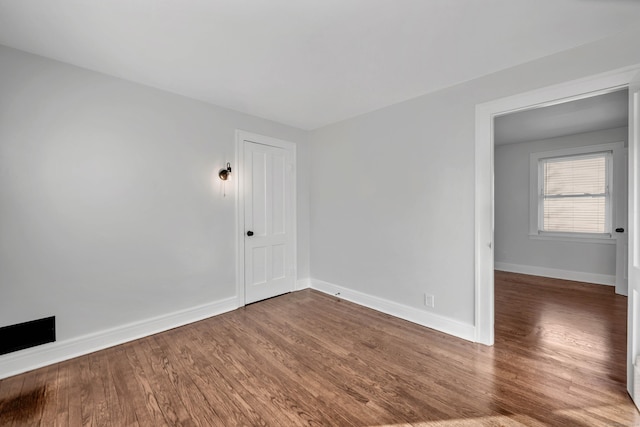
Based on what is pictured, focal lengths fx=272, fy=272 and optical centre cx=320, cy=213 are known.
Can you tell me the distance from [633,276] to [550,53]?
1.74m

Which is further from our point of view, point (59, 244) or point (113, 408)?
point (59, 244)

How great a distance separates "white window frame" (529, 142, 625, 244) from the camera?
165 inches

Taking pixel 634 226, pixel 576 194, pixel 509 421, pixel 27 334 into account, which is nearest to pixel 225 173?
pixel 27 334

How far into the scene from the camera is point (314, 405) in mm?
1753

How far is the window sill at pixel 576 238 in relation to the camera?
14.1 ft

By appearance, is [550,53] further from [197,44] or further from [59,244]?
[59,244]

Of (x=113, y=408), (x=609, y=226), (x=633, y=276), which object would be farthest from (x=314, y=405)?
(x=609, y=226)

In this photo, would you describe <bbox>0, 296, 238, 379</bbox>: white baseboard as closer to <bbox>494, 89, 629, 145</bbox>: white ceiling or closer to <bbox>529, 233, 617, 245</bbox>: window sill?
<bbox>494, 89, 629, 145</bbox>: white ceiling

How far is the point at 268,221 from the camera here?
3.80 metres

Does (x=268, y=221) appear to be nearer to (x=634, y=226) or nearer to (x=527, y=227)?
(x=634, y=226)

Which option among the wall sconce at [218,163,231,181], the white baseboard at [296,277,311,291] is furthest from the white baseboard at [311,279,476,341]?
the wall sconce at [218,163,231,181]

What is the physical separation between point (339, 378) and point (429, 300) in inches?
54.8

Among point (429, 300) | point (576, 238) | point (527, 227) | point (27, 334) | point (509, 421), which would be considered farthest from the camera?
point (527, 227)

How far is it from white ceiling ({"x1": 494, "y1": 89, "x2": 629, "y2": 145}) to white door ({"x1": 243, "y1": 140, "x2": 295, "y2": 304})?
2981 mm
